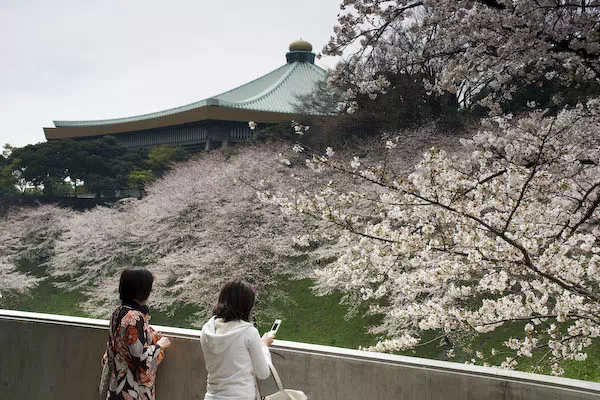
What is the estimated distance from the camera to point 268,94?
2203cm

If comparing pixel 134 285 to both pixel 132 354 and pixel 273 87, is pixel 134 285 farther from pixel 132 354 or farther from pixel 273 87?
pixel 273 87

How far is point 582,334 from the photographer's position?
345 centimetres

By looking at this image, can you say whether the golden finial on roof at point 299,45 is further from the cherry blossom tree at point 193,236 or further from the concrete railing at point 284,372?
the concrete railing at point 284,372

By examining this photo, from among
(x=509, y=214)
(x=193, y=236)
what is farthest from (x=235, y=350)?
(x=193, y=236)

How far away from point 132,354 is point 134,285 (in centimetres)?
24

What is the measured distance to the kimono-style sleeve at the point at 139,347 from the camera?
78.8 inches

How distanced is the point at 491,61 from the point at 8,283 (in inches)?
510

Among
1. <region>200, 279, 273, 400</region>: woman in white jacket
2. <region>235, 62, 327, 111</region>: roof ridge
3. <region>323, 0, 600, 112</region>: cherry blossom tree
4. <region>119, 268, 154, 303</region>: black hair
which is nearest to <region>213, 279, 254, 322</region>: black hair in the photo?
<region>200, 279, 273, 400</region>: woman in white jacket

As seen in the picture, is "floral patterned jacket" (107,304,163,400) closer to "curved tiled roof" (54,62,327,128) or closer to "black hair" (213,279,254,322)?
"black hair" (213,279,254,322)

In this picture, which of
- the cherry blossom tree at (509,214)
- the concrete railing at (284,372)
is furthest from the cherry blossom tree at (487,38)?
the concrete railing at (284,372)

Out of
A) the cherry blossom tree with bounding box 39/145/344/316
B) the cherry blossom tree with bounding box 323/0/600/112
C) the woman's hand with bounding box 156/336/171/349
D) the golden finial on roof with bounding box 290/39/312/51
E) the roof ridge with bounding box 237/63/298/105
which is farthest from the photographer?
the golden finial on roof with bounding box 290/39/312/51

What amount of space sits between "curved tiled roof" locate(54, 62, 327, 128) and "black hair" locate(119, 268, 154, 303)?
1779cm

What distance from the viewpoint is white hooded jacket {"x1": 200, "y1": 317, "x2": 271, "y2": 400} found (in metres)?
1.78

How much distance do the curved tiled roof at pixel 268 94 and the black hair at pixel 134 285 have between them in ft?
58.4
